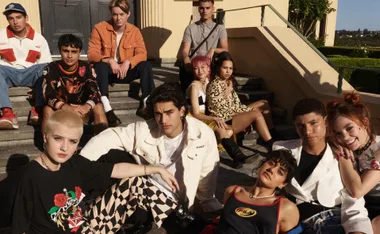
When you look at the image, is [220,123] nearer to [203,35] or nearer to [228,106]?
[228,106]

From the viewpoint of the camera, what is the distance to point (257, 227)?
2156 millimetres

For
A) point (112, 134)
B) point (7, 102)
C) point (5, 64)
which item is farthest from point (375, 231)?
point (5, 64)

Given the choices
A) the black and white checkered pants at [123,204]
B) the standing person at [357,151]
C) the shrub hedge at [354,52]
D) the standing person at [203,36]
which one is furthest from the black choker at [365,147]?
the shrub hedge at [354,52]

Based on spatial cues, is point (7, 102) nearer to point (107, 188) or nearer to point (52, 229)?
point (107, 188)

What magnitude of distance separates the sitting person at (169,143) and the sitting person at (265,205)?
458 millimetres

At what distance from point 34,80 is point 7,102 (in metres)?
0.68

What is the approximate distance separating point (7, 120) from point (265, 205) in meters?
3.09

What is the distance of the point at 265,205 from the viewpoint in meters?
2.22

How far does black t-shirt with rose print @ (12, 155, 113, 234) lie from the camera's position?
1.83 metres

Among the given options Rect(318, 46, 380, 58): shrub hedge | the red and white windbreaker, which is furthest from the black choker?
Rect(318, 46, 380, 58): shrub hedge

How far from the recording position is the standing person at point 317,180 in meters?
2.28

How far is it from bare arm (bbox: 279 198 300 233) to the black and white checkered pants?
2.67 feet

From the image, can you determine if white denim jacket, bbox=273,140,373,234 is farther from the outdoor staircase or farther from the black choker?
the outdoor staircase

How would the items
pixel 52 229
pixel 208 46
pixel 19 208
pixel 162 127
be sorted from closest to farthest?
pixel 19 208 → pixel 52 229 → pixel 162 127 → pixel 208 46
